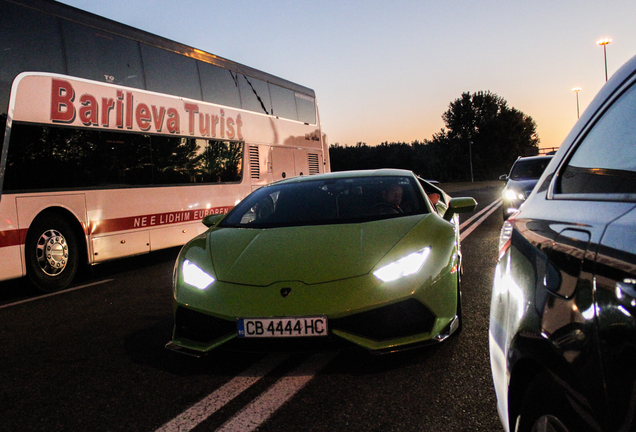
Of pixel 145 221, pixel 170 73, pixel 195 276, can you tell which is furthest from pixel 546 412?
pixel 170 73

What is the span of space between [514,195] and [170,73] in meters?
7.26

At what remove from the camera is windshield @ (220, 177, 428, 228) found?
4633mm

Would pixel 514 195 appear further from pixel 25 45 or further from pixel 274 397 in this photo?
pixel 274 397

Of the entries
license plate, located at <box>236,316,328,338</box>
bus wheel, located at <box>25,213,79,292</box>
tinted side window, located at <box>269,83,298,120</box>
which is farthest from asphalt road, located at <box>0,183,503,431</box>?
tinted side window, located at <box>269,83,298,120</box>

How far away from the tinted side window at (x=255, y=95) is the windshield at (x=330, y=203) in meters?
7.71

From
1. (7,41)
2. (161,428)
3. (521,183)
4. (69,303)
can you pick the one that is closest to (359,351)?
(161,428)

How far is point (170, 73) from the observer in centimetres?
1055

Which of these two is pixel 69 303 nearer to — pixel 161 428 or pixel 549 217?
pixel 161 428

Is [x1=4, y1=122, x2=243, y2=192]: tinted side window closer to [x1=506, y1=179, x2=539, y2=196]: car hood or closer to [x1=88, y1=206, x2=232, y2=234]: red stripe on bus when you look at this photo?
[x1=88, y1=206, x2=232, y2=234]: red stripe on bus

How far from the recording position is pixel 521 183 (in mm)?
12133

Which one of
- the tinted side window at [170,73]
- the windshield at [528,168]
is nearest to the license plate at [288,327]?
the tinted side window at [170,73]

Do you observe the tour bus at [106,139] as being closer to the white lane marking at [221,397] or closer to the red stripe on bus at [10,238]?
the red stripe on bus at [10,238]

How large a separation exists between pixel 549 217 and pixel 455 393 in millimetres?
1620

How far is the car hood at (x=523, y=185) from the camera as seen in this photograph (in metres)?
11.8
